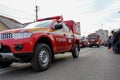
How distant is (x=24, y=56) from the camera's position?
5516 mm

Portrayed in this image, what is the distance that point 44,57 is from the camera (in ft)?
20.5

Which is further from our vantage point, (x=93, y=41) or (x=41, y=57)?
(x=93, y=41)

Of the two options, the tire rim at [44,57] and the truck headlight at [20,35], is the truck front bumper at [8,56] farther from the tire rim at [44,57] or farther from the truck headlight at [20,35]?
the tire rim at [44,57]

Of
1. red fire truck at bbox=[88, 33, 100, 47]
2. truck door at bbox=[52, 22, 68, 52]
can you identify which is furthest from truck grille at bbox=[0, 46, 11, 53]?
red fire truck at bbox=[88, 33, 100, 47]

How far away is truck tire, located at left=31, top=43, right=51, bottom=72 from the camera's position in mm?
5723

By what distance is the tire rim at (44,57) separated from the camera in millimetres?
5977

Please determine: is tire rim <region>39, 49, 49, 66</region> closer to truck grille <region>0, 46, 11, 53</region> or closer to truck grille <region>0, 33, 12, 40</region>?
truck grille <region>0, 46, 11, 53</region>

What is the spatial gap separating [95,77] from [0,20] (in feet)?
103

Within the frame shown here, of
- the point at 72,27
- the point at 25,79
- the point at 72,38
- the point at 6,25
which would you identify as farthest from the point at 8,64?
the point at 6,25

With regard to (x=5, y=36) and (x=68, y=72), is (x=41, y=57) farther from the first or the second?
(x=5, y=36)

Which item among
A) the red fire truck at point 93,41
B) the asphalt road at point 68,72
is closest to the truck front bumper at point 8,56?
the asphalt road at point 68,72

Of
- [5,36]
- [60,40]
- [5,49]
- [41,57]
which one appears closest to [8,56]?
[5,49]

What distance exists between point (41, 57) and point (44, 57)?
259 mm

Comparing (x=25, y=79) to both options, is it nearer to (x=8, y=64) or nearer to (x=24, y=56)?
(x=24, y=56)
